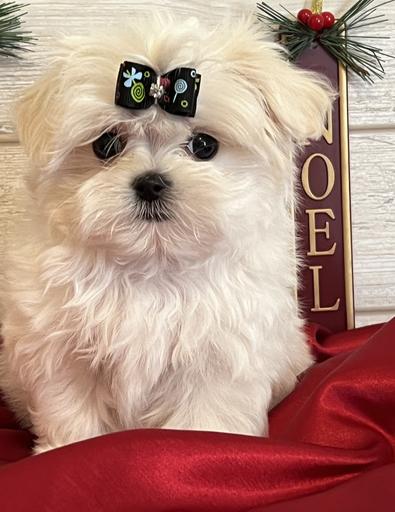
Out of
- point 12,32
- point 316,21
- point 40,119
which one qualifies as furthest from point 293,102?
point 12,32

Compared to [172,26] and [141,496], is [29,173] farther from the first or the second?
[141,496]

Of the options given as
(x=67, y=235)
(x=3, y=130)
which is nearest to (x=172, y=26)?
(x=67, y=235)

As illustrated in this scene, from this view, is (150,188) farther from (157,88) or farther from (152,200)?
(157,88)

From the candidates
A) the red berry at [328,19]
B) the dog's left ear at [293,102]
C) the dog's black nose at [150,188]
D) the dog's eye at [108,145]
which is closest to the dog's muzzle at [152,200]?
the dog's black nose at [150,188]

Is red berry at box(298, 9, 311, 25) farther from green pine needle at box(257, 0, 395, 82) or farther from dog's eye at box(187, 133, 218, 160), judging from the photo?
dog's eye at box(187, 133, 218, 160)

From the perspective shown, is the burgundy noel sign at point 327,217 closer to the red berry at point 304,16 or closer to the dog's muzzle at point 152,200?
the red berry at point 304,16

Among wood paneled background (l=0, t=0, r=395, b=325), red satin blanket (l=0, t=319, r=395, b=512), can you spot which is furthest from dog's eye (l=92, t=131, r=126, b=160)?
wood paneled background (l=0, t=0, r=395, b=325)
